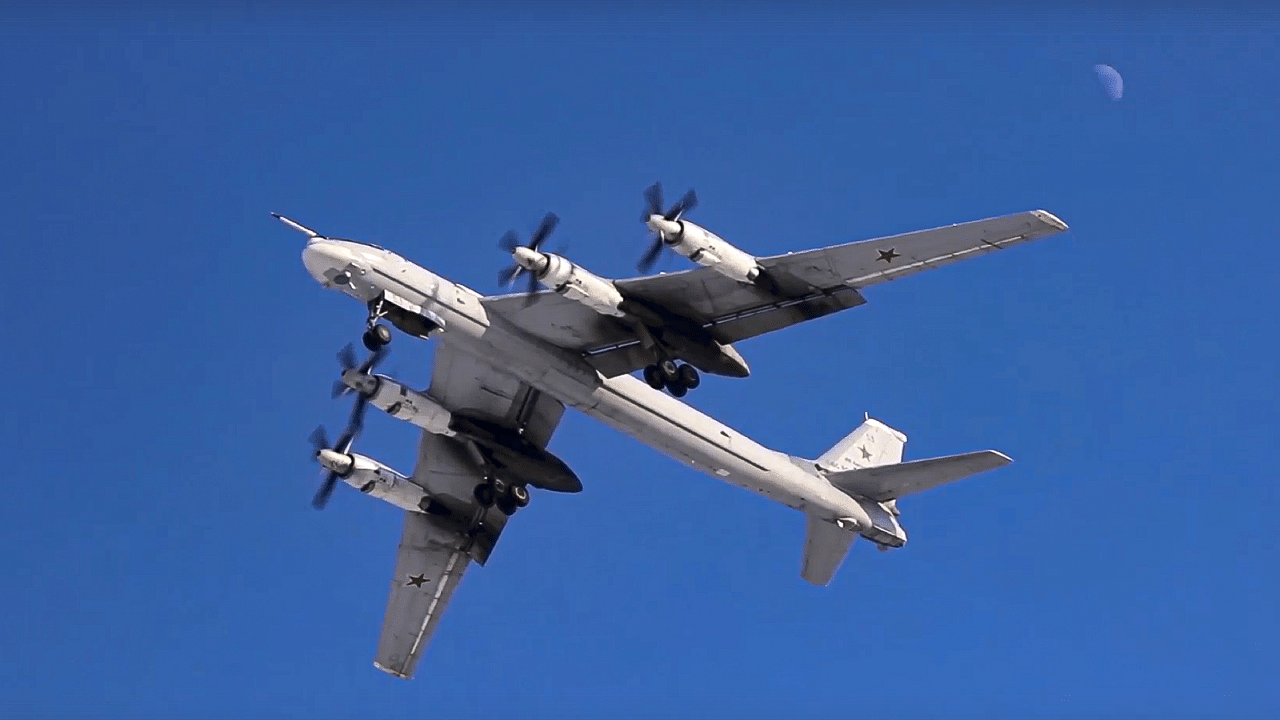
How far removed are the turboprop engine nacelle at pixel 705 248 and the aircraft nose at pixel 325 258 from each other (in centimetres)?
748

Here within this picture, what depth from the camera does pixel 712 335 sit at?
35.2m

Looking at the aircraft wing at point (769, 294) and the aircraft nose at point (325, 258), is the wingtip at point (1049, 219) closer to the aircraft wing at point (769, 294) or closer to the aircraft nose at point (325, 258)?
the aircraft wing at point (769, 294)

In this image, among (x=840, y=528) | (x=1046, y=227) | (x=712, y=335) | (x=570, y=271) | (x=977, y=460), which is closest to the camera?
(x=1046, y=227)

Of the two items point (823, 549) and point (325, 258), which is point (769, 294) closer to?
Answer: point (325, 258)

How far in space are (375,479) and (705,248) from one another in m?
13.5

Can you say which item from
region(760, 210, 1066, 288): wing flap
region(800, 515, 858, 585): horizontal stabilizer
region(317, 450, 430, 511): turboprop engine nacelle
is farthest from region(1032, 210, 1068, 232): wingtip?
region(317, 450, 430, 511): turboprop engine nacelle

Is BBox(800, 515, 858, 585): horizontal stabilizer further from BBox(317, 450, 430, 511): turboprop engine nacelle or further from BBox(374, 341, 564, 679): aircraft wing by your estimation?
BBox(317, 450, 430, 511): turboprop engine nacelle

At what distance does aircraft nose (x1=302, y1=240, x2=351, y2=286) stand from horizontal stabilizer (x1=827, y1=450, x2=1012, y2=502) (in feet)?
50.4

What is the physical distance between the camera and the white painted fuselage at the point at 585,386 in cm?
3350

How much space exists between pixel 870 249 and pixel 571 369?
840 centimetres

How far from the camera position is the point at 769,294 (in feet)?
109

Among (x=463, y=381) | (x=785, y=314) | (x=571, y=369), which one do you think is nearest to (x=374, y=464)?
(x=463, y=381)

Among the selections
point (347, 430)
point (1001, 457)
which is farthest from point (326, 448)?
point (1001, 457)

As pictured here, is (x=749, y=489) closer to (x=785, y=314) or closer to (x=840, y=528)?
(x=840, y=528)
